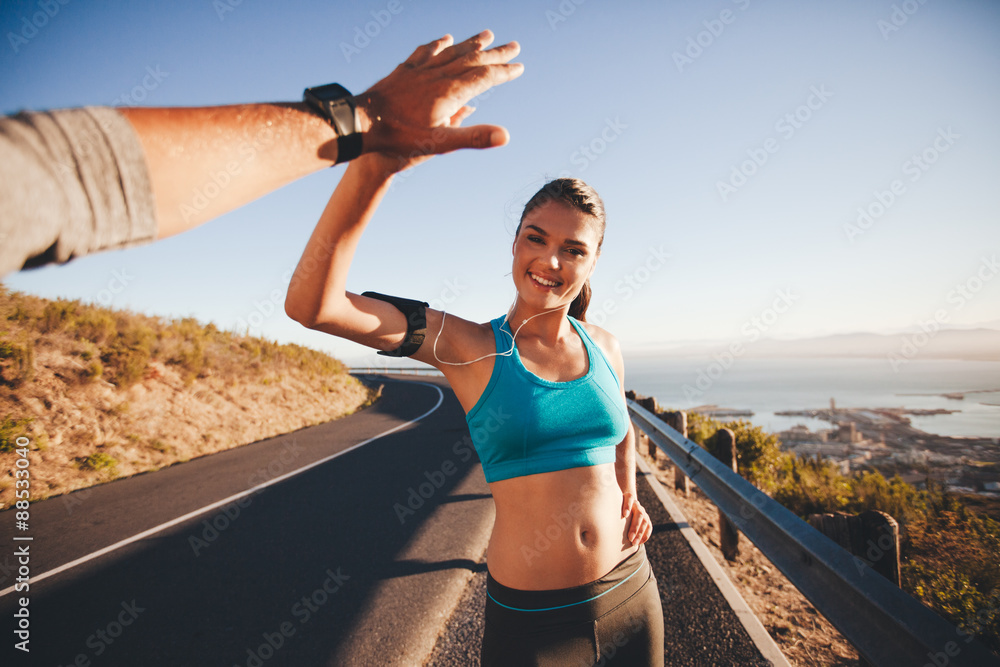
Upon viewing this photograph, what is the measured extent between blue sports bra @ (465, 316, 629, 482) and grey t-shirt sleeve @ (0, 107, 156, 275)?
1.22 m

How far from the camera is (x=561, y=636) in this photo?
5.02ft

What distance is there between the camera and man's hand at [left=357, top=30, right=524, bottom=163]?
0.91 meters

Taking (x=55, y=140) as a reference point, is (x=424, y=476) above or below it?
below

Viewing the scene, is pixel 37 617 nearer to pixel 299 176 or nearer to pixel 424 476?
pixel 424 476

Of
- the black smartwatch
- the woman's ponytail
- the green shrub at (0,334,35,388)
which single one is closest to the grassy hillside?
the green shrub at (0,334,35,388)

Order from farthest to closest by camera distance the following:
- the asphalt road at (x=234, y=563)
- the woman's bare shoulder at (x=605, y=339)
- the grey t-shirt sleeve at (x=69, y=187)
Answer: the asphalt road at (x=234, y=563) → the woman's bare shoulder at (x=605, y=339) → the grey t-shirt sleeve at (x=69, y=187)

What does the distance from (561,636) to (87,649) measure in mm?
3849

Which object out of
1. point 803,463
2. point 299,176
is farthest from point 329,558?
point 803,463

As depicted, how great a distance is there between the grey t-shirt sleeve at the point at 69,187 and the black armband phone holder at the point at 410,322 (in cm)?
89

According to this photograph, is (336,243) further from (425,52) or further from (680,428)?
(680,428)

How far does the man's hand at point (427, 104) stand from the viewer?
2.98 ft

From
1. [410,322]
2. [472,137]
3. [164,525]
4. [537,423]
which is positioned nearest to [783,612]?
[537,423]

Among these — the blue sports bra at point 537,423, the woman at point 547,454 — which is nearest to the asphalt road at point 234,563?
the woman at point 547,454

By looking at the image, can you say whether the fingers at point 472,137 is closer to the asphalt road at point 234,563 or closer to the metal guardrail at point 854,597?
the metal guardrail at point 854,597
